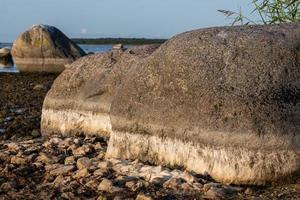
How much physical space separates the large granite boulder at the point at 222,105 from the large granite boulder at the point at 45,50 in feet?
72.2

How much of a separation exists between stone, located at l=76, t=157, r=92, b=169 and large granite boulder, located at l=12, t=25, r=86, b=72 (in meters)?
21.6

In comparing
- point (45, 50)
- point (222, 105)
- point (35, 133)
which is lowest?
point (45, 50)

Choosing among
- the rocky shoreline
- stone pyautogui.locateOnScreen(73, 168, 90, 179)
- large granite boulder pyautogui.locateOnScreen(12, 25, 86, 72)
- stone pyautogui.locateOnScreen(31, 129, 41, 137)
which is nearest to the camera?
the rocky shoreline

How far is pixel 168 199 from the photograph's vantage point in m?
5.57

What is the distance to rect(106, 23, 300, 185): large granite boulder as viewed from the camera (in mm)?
5855

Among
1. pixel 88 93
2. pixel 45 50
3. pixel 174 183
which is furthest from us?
pixel 45 50

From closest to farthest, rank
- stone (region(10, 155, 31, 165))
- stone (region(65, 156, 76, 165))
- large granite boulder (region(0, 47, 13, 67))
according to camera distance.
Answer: stone (region(65, 156, 76, 165))
stone (region(10, 155, 31, 165))
large granite boulder (region(0, 47, 13, 67))

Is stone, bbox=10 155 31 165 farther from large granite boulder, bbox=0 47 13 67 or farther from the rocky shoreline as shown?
large granite boulder, bbox=0 47 13 67

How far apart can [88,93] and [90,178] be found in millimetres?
2980

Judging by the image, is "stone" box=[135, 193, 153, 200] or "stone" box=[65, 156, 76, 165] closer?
"stone" box=[135, 193, 153, 200]

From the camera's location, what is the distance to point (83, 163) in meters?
6.89

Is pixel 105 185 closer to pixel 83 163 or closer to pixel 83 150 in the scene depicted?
pixel 83 163

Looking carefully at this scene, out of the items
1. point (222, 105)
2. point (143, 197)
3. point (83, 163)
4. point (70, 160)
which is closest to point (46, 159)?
point (70, 160)

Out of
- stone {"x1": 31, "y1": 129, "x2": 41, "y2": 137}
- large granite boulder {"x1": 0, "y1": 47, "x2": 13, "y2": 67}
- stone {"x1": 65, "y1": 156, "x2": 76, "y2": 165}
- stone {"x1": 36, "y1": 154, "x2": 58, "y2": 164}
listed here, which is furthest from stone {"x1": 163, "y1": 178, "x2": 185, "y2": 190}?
large granite boulder {"x1": 0, "y1": 47, "x2": 13, "y2": 67}
